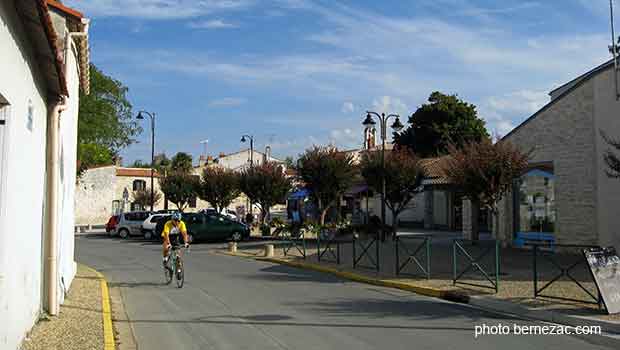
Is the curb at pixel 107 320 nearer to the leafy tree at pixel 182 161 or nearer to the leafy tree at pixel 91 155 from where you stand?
the leafy tree at pixel 91 155

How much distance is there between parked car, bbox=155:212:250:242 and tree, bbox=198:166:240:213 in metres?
8.02

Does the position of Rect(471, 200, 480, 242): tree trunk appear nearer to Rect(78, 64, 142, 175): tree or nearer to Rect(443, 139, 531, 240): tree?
Rect(443, 139, 531, 240): tree

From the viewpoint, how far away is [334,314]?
1074 centimetres

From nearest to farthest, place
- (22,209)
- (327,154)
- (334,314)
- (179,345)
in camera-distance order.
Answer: (22,209), (179,345), (334,314), (327,154)

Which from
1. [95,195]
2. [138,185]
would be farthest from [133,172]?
[95,195]

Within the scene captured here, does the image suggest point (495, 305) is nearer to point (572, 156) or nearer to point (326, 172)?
point (572, 156)

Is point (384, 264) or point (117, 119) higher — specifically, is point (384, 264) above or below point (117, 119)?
below

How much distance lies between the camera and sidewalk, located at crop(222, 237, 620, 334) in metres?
10.6

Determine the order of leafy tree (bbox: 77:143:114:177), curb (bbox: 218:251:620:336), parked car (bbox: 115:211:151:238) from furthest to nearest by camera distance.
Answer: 1. leafy tree (bbox: 77:143:114:177)
2. parked car (bbox: 115:211:151:238)
3. curb (bbox: 218:251:620:336)

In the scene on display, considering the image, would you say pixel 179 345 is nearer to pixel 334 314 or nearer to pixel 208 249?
pixel 334 314

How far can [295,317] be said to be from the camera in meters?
10.4

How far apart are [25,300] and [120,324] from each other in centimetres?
260

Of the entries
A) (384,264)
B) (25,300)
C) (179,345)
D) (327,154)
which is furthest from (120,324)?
(327,154)

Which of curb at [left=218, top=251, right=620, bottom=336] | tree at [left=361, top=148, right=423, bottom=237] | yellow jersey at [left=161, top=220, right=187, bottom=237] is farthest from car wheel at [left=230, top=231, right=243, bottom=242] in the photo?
yellow jersey at [left=161, top=220, right=187, bottom=237]
